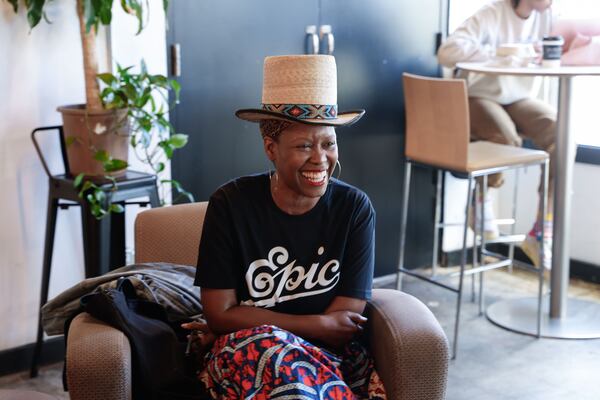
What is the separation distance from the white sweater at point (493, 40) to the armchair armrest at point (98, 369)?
2.42m

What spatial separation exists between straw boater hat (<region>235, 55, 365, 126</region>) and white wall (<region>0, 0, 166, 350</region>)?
1348 millimetres

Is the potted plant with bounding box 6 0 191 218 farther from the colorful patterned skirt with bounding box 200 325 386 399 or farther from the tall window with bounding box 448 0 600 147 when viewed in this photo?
the tall window with bounding box 448 0 600 147

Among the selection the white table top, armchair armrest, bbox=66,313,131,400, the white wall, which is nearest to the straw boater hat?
armchair armrest, bbox=66,313,131,400

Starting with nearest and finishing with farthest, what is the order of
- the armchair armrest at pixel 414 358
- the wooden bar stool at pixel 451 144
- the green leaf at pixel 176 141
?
the armchair armrest at pixel 414 358, the green leaf at pixel 176 141, the wooden bar stool at pixel 451 144

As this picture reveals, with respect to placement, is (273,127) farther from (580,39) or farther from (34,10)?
(580,39)

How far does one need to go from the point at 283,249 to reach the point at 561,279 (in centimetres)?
208

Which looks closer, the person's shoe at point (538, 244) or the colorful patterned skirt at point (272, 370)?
the colorful patterned skirt at point (272, 370)

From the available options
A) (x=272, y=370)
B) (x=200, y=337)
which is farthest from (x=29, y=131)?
(x=272, y=370)

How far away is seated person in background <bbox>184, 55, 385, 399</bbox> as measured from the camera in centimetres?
195

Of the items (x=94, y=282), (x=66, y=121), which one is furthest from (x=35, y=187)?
(x=94, y=282)

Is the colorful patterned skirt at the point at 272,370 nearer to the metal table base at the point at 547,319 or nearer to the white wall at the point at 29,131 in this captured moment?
the white wall at the point at 29,131

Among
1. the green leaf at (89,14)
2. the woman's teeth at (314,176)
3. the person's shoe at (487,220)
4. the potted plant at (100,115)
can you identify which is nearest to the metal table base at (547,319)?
the person's shoe at (487,220)

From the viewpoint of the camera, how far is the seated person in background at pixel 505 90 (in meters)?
3.75

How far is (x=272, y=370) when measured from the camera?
1724mm
